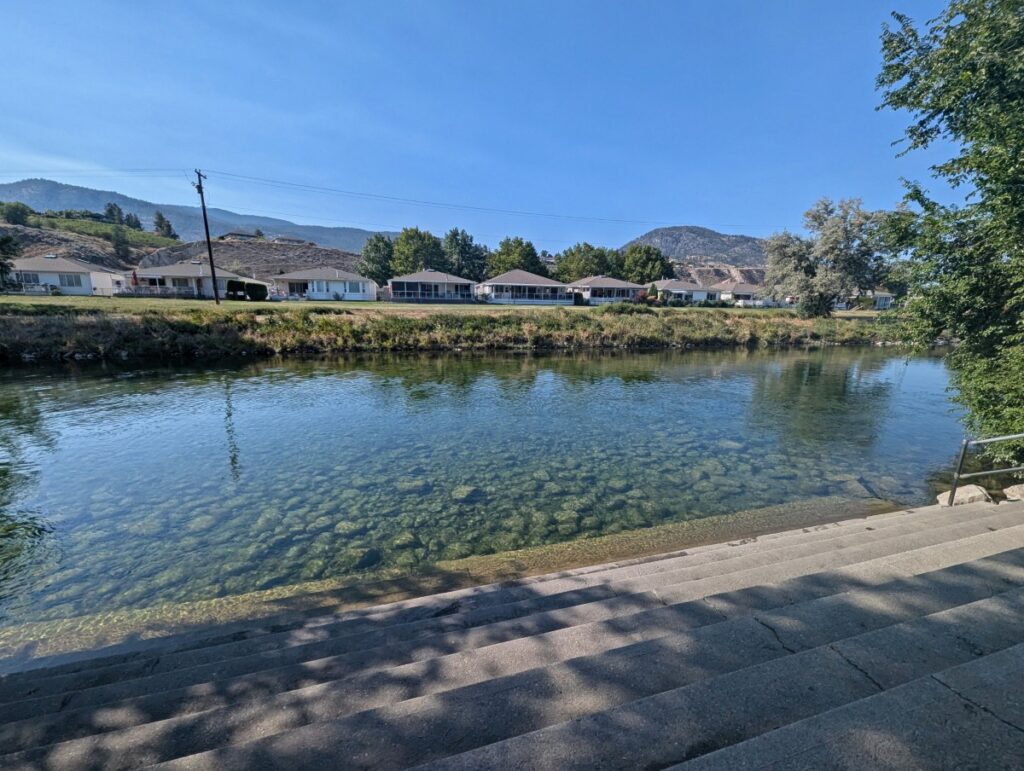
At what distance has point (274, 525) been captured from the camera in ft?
23.9

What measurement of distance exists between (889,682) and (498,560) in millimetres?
4608

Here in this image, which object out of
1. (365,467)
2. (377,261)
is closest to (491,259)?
(377,261)

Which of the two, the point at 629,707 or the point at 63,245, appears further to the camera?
the point at 63,245

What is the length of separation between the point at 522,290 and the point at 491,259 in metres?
16.4

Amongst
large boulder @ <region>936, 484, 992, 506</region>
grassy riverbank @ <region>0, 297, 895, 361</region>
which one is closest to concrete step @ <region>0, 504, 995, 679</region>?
large boulder @ <region>936, 484, 992, 506</region>

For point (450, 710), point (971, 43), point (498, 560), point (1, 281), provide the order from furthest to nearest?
1. point (1, 281)
2. point (971, 43)
3. point (498, 560)
4. point (450, 710)

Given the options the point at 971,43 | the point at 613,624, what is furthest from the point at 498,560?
the point at 971,43

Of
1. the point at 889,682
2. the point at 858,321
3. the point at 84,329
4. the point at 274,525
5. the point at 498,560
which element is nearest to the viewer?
the point at 889,682

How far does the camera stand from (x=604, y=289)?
207ft

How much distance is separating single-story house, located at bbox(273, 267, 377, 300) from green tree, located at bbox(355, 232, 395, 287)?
17.1 meters

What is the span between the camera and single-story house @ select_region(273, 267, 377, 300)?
173ft

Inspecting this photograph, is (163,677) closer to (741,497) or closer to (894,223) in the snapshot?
(741,497)

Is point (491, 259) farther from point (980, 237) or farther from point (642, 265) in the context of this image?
point (980, 237)

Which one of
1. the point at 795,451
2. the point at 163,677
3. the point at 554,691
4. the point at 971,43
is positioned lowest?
the point at 795,451
